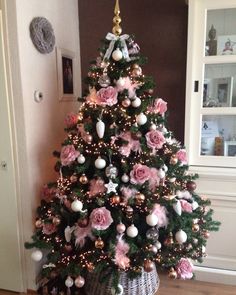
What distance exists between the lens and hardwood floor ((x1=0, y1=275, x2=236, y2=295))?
204 cm

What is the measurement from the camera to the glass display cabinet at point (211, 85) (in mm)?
1958

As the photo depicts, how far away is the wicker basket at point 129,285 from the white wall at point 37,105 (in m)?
0.45

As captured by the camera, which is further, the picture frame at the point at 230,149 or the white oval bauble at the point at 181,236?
the picture frame at the point at 230,149

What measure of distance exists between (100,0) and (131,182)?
1.69 meters

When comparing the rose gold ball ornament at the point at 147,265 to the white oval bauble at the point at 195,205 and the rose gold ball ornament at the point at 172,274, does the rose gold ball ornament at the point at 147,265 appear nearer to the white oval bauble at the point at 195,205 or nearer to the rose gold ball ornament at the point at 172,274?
the rose gold ball ornament at the point at 172,274

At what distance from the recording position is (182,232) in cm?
166

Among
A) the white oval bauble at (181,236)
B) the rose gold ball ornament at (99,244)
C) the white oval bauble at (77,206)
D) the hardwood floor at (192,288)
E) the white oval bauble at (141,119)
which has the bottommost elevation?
the hardwood floor at (192,288)

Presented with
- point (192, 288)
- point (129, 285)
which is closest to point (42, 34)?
point (129, 285)

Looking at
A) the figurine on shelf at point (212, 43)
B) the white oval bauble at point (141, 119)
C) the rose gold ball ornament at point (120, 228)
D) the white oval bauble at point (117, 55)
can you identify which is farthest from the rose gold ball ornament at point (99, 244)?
the figurine on shelf at point (212, 43)

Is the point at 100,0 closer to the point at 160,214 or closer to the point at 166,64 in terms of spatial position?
the point at 166,64

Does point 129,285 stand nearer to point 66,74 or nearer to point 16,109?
point 16,109

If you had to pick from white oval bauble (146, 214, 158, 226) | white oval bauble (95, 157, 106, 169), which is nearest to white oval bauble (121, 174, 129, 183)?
white oval bauble (95, 157, 106, 169)

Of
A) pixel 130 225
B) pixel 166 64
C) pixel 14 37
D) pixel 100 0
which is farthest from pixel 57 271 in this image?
pixel 100 0

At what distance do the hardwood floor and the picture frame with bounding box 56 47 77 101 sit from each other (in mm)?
1585
